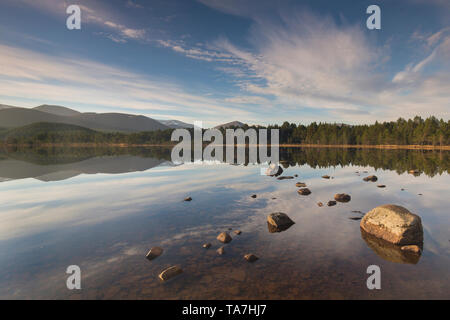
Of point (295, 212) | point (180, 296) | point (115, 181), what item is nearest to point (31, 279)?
point (180, 296)

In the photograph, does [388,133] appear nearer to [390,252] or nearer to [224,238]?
[390,252]

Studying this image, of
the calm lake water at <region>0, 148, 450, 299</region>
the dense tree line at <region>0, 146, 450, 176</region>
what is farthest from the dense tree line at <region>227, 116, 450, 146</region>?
the calm lake water at <region>0, 148, 450, 299</region>

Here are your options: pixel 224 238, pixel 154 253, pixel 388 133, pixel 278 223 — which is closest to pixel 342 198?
pixel 278 223

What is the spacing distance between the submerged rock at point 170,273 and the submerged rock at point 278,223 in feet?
23.8

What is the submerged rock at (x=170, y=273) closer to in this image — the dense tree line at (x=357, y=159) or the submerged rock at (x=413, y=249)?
the submerged rock at (x=413, y=249)

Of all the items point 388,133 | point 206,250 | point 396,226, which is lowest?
point 206,250

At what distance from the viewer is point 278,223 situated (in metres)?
15.3

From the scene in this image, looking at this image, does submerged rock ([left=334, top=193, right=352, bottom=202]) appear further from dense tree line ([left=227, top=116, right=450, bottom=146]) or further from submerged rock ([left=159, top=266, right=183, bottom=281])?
dense tree line ([left=227, top=116, right=450, bottom=146])

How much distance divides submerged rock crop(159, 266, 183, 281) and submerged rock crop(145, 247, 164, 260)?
73.5 inches

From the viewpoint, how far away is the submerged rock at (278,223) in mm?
14938

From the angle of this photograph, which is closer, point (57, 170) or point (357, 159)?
point (57, 170)

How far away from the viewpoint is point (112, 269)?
10016 millimetres

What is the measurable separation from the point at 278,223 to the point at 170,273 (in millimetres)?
8589

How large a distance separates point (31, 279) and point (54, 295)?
2.06 meters
